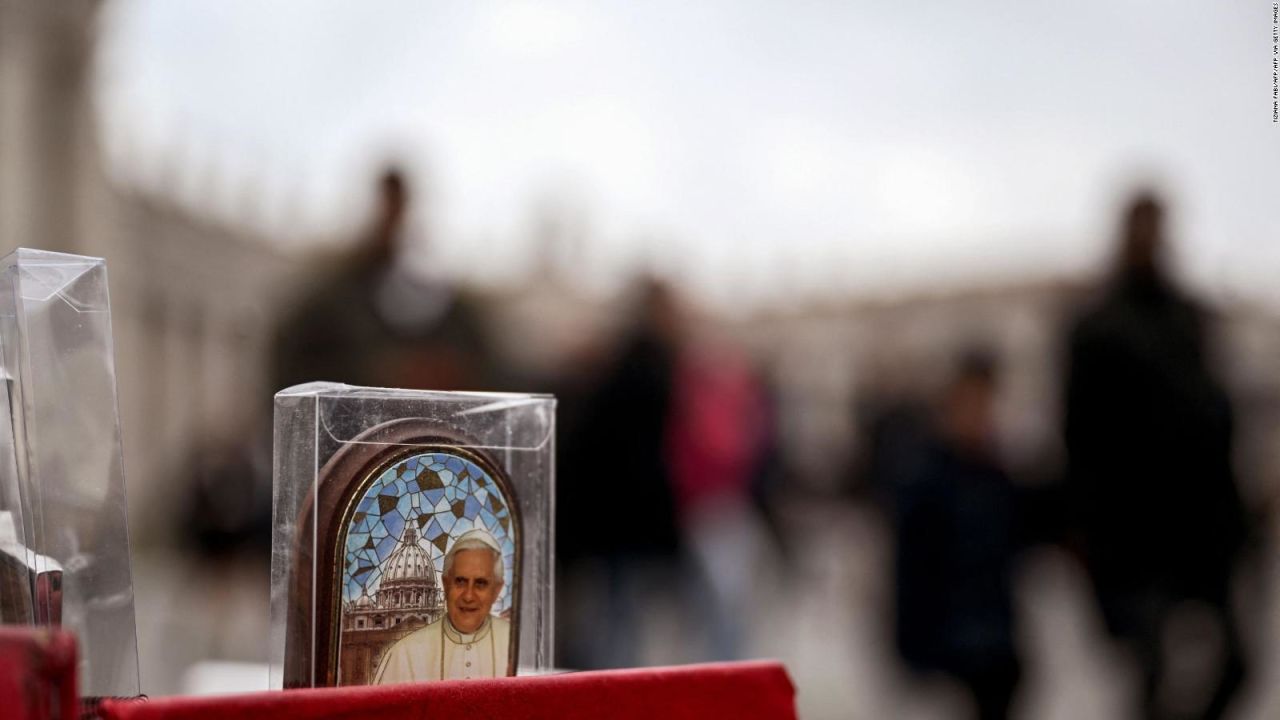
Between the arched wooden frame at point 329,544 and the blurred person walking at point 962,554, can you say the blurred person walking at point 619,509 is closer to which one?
the blurred person walking at point 962,554

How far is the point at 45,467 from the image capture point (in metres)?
0.65

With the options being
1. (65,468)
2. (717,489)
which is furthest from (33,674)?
(717,489)

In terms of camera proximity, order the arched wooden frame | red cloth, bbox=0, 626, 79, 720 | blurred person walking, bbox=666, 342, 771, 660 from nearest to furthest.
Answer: red cloth, bbox=0, 626, 79, 720 → the arched wooden frame → blurred person walking, bbox=666, 342, 771, 660

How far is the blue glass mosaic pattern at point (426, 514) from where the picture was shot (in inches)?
28.2

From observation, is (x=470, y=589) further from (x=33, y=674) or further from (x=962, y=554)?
(x=962, y=554)

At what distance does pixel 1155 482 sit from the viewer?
2.61 m

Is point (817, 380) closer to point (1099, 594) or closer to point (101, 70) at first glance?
point (101, 70)

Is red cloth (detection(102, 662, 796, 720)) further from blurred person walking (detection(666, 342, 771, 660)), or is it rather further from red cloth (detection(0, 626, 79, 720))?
blurred person walking (detection(666, 342, 771, 660))

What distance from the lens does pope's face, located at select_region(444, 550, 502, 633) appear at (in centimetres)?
75

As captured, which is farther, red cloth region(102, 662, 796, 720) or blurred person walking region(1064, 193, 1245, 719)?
blurred person walking region(1064, 193, 1245, 719)

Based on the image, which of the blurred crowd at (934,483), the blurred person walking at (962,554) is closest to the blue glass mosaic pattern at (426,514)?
the blurred crowd at (934,483)

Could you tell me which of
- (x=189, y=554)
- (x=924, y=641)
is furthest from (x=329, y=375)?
(x=189, y=554)

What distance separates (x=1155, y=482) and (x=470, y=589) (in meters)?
2.25

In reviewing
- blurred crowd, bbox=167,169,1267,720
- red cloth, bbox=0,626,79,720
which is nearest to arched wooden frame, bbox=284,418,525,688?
red cloth, bbox=0,626,79,720
